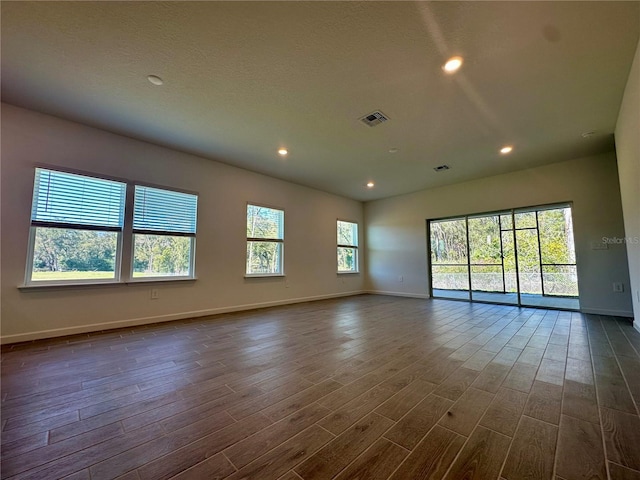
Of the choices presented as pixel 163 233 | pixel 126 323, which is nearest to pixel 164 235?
pixel 163 233

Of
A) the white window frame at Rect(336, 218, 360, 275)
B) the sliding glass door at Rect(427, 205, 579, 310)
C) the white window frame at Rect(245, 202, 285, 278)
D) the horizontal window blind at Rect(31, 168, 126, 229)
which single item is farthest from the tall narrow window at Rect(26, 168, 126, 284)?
the sliding glass door at Rect(427, 205, 579, 310)

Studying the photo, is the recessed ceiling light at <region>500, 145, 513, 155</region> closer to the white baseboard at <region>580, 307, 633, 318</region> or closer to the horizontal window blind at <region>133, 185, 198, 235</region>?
the white baseboard at <region>580, 307, 633, 318</region>

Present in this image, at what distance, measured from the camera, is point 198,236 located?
14.9 ft

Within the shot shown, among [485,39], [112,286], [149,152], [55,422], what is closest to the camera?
[55,422]

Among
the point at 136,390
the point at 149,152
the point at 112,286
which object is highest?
the point at 149,152

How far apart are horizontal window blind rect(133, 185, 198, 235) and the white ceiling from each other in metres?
0.82

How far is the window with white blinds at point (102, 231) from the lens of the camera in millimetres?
3262

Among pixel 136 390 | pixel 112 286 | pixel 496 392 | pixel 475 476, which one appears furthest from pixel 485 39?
pixel 112 286

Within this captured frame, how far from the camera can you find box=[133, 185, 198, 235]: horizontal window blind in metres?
3.98

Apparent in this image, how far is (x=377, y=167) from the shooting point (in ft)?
16.7

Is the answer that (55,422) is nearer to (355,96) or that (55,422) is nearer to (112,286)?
(112,286)

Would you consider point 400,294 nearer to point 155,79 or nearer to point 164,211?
point 164,211

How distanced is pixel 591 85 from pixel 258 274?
537cm

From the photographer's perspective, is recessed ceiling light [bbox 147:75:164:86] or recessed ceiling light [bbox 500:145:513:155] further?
recessed ceiling light [bbox 500:145:513:155]
